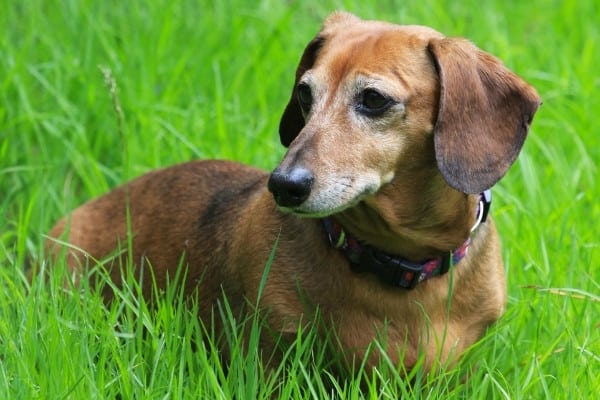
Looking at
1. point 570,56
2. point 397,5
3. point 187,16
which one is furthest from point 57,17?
point 570,56

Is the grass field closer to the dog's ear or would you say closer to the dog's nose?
the dog's nose

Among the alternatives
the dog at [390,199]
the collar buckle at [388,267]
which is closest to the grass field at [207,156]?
the dog at [390,199]

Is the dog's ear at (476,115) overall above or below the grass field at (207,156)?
above

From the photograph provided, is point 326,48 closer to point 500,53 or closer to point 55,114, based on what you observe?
point 55,114

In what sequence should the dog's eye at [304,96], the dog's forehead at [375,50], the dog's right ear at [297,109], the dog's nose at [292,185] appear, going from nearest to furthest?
the dog's nose at [292,185]
the dog's forehead at [375,50]
the dog's eye at [304,96]
the dog's right ear at [297,109]

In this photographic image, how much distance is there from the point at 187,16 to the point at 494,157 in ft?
9.52

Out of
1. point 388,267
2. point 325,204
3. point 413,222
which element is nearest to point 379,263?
point 388,267

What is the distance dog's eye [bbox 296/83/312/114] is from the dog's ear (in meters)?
0.40

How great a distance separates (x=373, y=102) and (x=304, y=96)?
0.29 metres

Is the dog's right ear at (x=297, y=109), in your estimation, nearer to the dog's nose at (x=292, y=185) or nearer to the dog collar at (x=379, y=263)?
the dog collar at (x=379, y=263)

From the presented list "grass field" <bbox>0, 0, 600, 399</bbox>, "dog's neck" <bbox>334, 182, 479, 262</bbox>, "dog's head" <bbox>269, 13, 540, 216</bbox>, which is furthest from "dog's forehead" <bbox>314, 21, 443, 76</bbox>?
"grass field" <bbox>0, 0, 600, 399</bbox>

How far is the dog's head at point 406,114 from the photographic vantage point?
3.39 metres

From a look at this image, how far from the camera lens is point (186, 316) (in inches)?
142

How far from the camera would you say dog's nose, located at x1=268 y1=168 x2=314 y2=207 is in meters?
3.25
